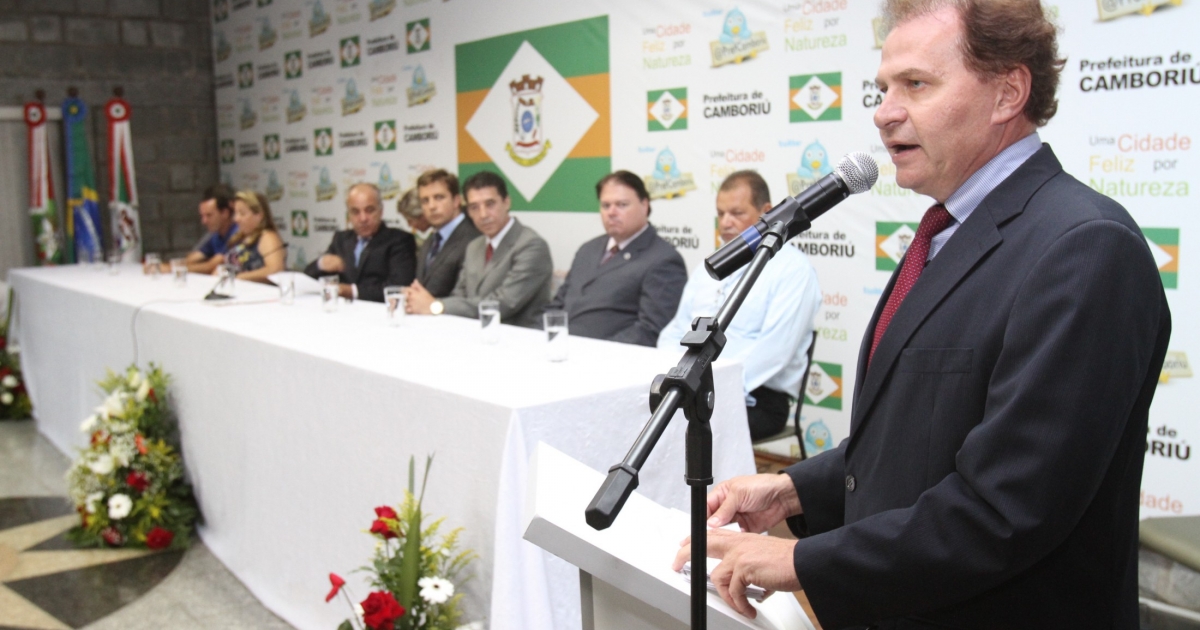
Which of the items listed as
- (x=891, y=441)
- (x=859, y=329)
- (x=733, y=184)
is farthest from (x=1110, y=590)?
(x=859, y=329)

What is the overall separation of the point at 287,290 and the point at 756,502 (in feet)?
9.15

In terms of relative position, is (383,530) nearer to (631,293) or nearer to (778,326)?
(778,326)

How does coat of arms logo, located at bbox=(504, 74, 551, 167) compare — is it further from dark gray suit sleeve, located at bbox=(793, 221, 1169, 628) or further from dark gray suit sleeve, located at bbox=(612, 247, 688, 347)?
dark gray suit sleeve, located at bbox=(793, 221, 1169, 628)

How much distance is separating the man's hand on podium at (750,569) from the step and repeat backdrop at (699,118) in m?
0.76

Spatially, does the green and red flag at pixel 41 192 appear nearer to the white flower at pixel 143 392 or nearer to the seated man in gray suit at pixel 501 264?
the seated man in gray suit at pixel 501 264

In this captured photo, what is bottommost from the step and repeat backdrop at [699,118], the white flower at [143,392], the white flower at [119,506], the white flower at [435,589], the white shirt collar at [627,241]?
the white flower at [119,506]

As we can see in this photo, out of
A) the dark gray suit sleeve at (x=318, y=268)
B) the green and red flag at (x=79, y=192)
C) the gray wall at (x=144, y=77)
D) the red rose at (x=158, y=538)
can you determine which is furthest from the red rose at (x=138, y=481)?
the gray wall at (x=144, y=77)

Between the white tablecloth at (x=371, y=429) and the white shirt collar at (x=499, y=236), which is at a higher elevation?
the white shirt collar at (x=499, y=236)

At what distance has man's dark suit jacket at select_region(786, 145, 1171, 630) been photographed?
2.75 feet

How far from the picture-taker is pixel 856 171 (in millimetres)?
1032

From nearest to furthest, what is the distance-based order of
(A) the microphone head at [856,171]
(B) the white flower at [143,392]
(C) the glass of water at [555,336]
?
1. (A) the microphone head at [856,171]
2. (C) the glass of water at [555,336]
3. (B) the white flower at [143,392]

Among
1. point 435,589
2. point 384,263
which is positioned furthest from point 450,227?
point 435,589

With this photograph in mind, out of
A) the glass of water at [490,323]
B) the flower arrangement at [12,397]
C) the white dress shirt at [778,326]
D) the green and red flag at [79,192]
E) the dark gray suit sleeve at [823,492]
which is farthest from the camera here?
the green and red flag at [79,192]

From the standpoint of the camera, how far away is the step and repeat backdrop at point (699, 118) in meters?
2.79
